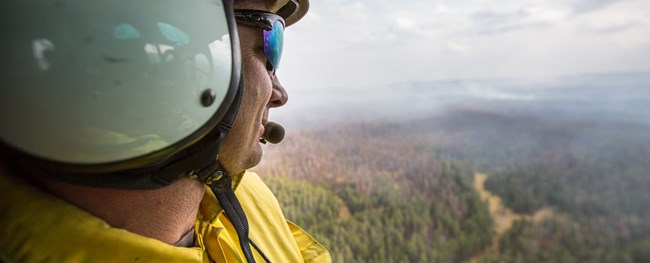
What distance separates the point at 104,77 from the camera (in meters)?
0.55

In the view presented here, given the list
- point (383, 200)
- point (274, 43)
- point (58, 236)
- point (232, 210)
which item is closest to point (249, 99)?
point (274, 43)

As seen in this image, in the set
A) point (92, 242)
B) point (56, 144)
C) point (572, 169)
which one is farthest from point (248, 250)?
point (572, 169)

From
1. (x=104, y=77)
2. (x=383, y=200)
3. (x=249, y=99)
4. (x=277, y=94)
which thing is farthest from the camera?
(x=383, y=200)

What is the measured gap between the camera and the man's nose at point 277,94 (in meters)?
0.98

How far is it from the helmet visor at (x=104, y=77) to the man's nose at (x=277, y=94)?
333mm

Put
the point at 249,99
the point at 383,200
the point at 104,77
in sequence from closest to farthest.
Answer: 1. the point at 104,77
2. the point at 249,99
3. the point at 383,200

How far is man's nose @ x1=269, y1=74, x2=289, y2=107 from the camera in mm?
975

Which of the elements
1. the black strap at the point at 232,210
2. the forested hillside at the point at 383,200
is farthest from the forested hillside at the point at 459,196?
the black strap at the point at 232,210

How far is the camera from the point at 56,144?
57 centimetres

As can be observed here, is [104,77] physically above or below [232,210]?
above

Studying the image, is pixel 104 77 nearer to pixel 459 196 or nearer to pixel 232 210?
pixel 232 210

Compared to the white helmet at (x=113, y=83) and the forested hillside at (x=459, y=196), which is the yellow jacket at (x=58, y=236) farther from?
the forested hillside at (x=459, y=196)

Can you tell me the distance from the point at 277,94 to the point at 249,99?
5.7 inches

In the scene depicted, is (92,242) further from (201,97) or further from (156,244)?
(201,97)
